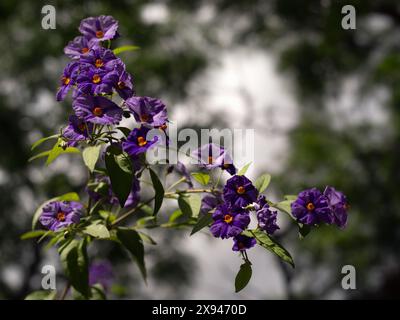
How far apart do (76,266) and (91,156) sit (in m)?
0.37

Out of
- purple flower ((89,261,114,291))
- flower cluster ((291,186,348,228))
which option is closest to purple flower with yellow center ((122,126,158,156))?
flower cluster ((291,186,348,228))

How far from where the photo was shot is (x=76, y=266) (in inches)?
67.9

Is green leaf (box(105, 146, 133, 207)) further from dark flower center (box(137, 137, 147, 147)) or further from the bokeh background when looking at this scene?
the bokeh background

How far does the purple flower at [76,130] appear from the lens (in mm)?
1579

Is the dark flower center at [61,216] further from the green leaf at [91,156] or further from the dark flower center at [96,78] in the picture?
the dark flower center at [96,78]

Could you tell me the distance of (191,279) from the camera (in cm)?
1186

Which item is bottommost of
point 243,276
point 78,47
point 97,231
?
point 243,276

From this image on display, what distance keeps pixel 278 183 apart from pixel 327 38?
4590mm

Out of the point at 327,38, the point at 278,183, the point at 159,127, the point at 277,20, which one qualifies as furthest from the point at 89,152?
the point at 278,183

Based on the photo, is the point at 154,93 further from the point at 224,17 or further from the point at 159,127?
the point at 159,127

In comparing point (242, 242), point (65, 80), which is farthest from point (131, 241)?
point (65, 80)

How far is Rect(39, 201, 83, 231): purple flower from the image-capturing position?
1.67 metres

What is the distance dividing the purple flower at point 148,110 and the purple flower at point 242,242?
36 cm

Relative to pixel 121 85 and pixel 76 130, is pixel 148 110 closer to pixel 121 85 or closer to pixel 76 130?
pixel 121 85
